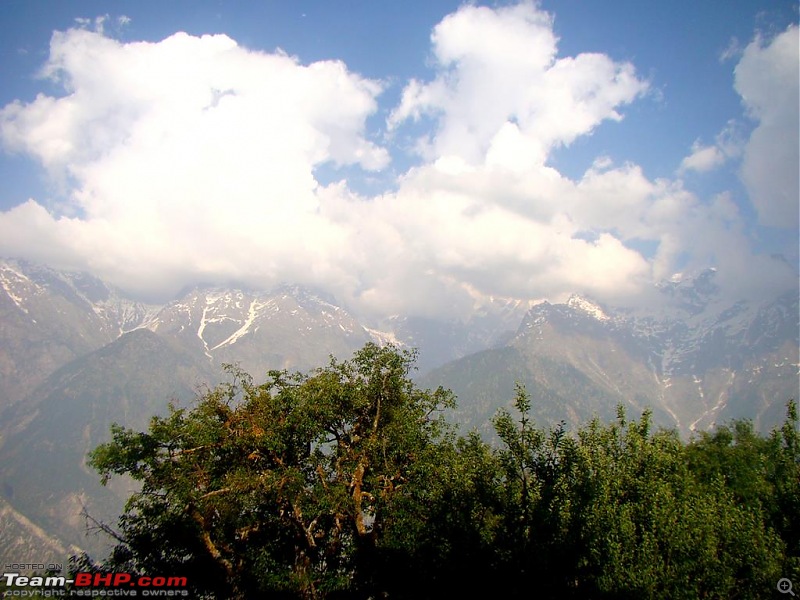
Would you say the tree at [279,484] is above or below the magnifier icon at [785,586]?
above

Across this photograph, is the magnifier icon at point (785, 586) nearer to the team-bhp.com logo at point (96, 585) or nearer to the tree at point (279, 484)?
the tree at point (279, 484)

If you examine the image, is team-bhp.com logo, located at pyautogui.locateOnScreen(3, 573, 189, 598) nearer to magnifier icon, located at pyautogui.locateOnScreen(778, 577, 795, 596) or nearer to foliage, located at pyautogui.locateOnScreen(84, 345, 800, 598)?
foliage, located at pyautogui.locateOnScreen(84, 345, 800, 598)

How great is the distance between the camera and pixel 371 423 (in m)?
36.5

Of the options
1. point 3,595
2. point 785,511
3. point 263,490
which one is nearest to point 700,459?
point 785,511

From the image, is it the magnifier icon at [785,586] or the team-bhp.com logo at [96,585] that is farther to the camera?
the team-bhp.com logo at [96,585]

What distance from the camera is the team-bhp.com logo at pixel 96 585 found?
25141mm

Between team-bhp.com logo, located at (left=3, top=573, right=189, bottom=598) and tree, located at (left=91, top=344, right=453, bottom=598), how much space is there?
77.9 inches

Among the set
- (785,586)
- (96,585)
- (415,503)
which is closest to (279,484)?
(415,503)

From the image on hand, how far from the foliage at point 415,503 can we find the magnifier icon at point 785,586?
0.81 ft

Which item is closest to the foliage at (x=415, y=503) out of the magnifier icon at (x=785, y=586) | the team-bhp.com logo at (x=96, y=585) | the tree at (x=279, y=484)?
the tree at (x=279, y=484)

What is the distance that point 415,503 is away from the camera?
3102 cm

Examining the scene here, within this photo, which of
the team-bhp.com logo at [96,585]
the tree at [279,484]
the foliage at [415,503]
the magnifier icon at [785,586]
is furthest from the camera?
the tree at [279,484]

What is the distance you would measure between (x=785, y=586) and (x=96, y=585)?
3759 cm

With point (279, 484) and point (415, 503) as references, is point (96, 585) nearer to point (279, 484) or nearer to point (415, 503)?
point (279, 484)
